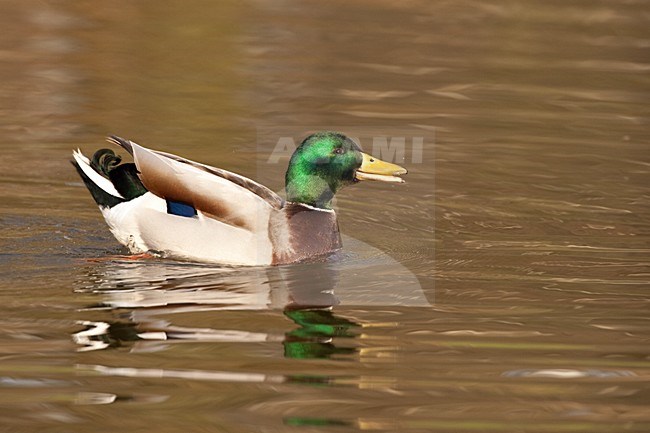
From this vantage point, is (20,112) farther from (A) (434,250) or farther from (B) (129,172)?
(A) (434,250)

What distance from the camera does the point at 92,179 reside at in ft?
27.8

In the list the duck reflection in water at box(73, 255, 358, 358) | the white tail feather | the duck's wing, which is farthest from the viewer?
the white tail feather

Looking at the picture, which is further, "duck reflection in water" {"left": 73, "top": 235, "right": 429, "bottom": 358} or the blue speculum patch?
the blue speculum patch

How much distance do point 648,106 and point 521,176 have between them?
9.54 ft

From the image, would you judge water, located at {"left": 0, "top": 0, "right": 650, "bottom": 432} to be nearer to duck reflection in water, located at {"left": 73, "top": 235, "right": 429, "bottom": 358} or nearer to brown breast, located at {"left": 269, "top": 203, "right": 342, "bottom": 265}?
duck reflection in water, located at {"left": 73, "top": 235, "right": 429, "bottom": 358}

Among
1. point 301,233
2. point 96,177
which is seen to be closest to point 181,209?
point 96,177

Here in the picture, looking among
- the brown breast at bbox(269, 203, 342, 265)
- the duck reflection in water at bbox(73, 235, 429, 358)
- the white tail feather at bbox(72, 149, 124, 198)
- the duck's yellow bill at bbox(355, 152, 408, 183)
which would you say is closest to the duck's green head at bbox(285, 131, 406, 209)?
the duck's yellow bill at bbox(355, 152, 408, 183)

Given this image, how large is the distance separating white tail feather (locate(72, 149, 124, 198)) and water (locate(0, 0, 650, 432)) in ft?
1.31

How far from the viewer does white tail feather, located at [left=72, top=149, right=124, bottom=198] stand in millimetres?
8422

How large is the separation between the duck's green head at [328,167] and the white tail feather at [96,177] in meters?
1.07

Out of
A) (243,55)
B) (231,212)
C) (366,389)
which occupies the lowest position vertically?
(366,389)

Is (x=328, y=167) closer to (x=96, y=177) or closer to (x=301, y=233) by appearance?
(x=301, y=233)

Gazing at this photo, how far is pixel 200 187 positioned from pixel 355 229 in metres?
1.54

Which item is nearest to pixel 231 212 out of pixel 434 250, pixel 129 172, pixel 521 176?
pixel 129 172
